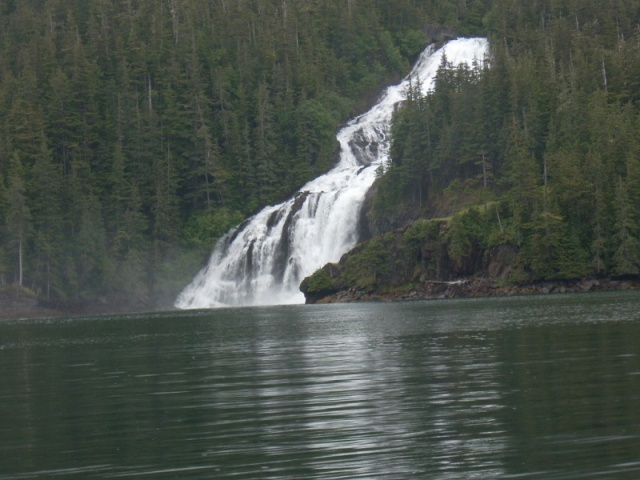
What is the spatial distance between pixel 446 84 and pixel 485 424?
89.3 meters

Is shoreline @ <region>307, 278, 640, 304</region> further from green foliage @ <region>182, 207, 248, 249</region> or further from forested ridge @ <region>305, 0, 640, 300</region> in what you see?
green foliage @ <region>182, 207, 248, 249</region>

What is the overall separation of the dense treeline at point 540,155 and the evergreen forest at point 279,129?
198 mm

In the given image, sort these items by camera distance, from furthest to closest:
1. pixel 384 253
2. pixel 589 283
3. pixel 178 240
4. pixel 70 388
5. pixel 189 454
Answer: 1. pixel 178 240
2. pixel 384 253
3. pixel 589 283
4. pixel 70 388
5. pixel 189 454

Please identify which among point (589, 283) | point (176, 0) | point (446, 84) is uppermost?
point (176, 0)

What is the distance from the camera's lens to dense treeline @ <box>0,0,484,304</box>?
106500mm

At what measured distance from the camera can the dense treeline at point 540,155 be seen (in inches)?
3108

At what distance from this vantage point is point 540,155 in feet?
297

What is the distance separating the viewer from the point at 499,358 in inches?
1174

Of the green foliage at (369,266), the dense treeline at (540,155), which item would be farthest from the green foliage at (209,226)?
the green foliage at (369,266)

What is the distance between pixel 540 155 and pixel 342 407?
71.9 m

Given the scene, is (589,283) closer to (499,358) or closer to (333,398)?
(499,358)

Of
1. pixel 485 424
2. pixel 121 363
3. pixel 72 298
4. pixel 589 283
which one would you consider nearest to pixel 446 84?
pixel 589 283

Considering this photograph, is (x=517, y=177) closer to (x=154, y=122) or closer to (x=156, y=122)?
(x=154, y=122)

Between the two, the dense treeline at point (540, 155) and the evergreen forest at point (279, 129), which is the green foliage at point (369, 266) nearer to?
the evergreen forest at point (279, 129)
